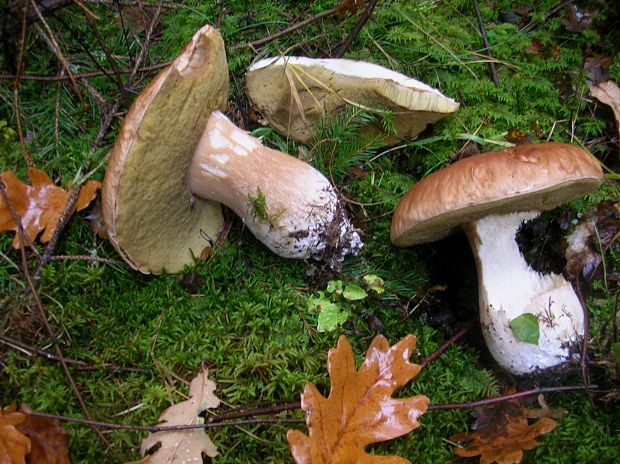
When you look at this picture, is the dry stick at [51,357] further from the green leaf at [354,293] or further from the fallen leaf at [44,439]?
the green leaf at [354,293]

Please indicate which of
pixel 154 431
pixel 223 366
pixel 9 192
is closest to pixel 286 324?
pixel 223 366

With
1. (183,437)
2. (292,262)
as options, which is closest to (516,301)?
(292,262)

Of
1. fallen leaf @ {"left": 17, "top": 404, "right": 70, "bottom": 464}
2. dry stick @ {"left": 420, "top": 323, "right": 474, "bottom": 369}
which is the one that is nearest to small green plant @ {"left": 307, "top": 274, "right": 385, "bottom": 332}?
dry stick @ {"left": 420, "top": 323, "right": 474, "bottom": 369}

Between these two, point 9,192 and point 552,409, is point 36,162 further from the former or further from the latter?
point 552,409

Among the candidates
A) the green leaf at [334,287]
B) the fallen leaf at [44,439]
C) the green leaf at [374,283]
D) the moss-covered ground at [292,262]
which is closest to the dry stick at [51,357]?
the moss-covered ground at [292,262]

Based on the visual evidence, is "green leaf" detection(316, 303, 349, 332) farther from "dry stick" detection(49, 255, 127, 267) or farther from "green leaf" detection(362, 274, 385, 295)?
"dry stick" detection(49, 255, 127, 267)

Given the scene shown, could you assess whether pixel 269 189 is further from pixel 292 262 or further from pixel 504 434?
pixel 504 434
